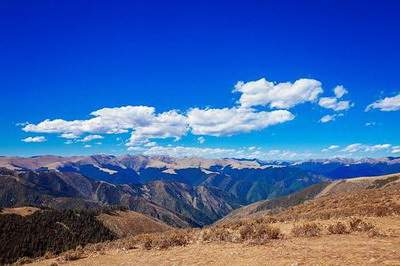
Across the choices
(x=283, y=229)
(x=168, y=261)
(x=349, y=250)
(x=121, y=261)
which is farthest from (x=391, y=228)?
(x=121, y=261)

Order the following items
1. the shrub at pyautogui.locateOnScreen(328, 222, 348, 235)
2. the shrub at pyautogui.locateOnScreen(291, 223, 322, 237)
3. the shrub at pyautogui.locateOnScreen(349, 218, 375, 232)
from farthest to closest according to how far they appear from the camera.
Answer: the shrub at pyautogui.locateOnScreen(349, 218, 375, 232)
the shrub at pyautogui.locateOnScreen(328, 222, 348, 235)
the shrub at pyautogui.locateOnScreen(291, 223, 322, 237)

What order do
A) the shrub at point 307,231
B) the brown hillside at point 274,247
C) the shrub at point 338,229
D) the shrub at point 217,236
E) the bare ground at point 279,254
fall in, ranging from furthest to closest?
the shrub at point 217,236, the shrub at point 338,229, the shrub at point 307,231, the brown hillside at point 274,247, the bare ground at point 279,254

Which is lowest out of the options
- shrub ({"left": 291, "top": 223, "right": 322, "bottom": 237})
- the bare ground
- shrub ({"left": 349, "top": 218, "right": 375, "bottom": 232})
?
the bare ground

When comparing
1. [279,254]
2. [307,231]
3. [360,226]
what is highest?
[360,226]

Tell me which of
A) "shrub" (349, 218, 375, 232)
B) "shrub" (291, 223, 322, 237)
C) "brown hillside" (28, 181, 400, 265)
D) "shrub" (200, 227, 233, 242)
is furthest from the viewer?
"shrub" (200, 227, 233, 242)

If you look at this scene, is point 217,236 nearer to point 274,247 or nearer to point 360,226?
point 274,247

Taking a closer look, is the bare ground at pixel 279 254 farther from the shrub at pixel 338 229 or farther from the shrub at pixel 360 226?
the shrub at pixel 360 226

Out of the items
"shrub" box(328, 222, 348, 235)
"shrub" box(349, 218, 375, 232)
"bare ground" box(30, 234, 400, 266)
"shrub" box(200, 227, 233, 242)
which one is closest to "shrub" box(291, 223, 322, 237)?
"shrub" box(328, 222, 348, 235)

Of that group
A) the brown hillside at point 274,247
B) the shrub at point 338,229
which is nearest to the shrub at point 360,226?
the brown hillside at point 274,247

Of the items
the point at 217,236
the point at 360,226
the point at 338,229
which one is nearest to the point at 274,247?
the point at 338,229

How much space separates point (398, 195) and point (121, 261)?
98.0ft

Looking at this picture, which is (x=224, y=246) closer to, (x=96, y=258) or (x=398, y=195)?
(x=96, y=258)

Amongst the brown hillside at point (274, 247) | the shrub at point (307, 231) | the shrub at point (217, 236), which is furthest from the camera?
the shrub at point (217, 236)

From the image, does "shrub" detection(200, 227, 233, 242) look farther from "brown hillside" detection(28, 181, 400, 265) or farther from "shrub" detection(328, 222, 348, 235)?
"shrub" detection(328, 222, 348, 235)
